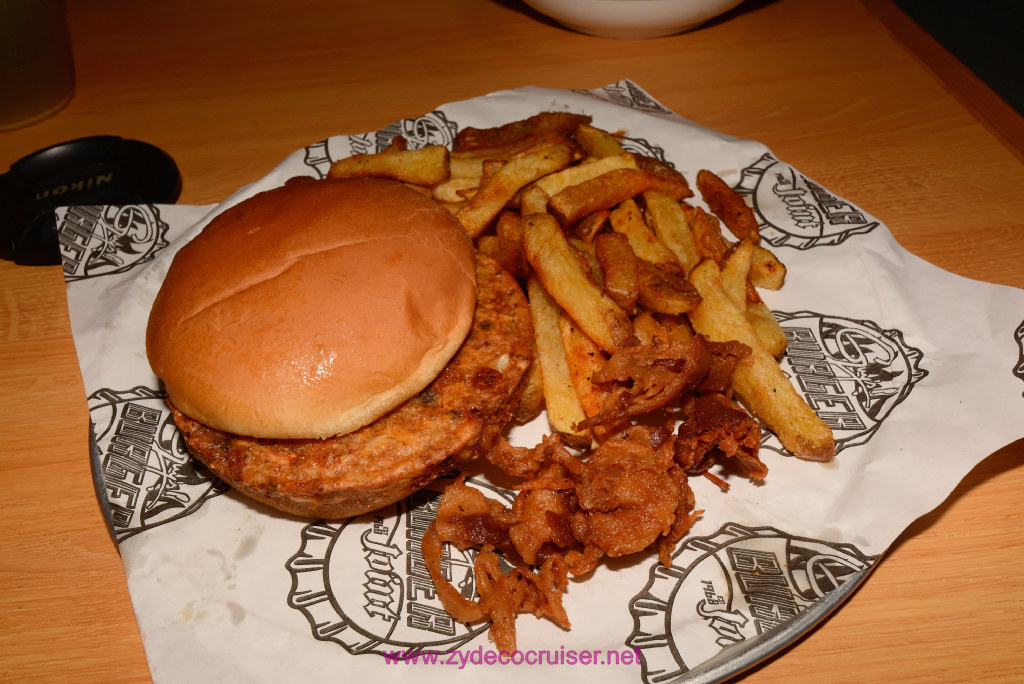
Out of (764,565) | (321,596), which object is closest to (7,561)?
(321,596)

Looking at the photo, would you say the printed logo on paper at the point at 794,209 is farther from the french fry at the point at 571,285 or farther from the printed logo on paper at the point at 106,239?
the printed logo on paper at the point at 106,239

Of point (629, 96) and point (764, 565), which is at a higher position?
point (629, 96)

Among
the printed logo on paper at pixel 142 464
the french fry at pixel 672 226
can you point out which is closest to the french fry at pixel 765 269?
the french fry at pixel 672 226

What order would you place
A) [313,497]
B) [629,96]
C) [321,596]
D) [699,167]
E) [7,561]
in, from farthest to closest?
[629,96] → [699,167] → [7,561] → [321,596] → [313,497]

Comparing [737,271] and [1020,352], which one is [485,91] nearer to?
[737,271]

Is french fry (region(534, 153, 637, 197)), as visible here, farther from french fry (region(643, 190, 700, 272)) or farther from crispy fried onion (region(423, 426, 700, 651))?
crispy fried onion (region(423, 426, 700, 651))

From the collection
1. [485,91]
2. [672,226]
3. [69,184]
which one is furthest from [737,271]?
[69,184]

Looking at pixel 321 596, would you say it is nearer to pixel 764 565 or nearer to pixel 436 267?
pixel 436 267

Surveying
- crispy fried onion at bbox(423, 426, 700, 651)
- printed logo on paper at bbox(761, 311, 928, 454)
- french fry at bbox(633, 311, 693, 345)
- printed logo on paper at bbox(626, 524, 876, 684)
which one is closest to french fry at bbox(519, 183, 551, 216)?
french fry at bbox(633, 311, 693, 345)
